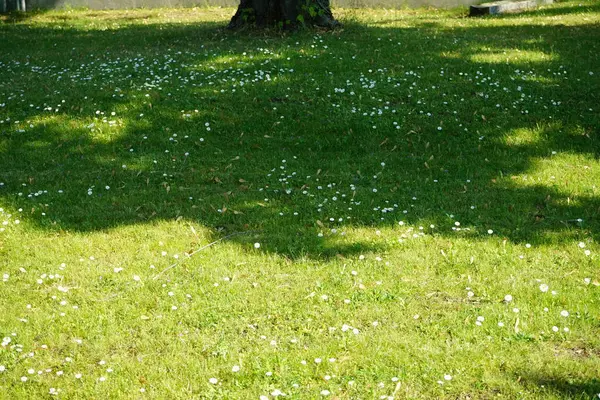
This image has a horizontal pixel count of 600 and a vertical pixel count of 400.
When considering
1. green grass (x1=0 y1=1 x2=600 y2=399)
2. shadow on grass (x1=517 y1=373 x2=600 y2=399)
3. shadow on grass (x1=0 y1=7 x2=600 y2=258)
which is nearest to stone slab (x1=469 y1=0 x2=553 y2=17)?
shadow on grass (x1=0 y1=7 x2=600 y2=258)

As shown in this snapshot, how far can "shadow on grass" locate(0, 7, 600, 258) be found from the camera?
711cm

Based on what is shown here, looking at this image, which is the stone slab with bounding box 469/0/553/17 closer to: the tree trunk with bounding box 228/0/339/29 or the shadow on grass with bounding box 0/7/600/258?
the shadow on grass with bounding box 0/7/600/258

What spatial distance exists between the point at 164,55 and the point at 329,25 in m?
3.23

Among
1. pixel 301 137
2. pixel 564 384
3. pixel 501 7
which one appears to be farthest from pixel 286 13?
pixel 564 384

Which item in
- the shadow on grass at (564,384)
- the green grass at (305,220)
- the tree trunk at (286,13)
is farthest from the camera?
the tree trunk at (286,13)

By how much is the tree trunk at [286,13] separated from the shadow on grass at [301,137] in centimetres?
45

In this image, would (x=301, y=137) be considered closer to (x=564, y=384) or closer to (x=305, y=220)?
(x=305, y=220)

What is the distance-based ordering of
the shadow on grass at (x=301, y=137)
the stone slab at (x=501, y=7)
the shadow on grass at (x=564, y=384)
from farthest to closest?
the stone slab at (x=501, y=7)
the shadow on grass at (x=301, y=137)
the shadow on grass at (x=564, y=384)

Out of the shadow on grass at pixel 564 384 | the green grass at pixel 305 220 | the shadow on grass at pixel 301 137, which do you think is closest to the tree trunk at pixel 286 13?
the shadow on grass at pixel 301 137

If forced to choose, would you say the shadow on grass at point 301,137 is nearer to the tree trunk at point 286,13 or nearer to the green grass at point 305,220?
the green grass at point 305,220

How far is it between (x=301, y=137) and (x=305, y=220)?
8.65 feet

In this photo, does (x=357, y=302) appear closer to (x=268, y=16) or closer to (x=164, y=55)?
(x=164, y=55)

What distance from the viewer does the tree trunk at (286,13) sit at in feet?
45.9

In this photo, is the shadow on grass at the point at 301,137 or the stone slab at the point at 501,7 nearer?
the shadow on grass at the point at 301,137
